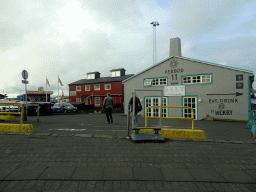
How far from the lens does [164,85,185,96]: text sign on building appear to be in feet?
62.5

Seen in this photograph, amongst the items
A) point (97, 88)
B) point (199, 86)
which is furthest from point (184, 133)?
point (97, 88)

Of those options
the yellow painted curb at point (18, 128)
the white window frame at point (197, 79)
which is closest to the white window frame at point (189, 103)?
the white window frame at point (197, 79)

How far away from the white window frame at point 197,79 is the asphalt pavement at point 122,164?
13.0m

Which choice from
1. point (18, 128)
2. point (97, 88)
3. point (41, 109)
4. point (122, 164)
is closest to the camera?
point (122, 164)

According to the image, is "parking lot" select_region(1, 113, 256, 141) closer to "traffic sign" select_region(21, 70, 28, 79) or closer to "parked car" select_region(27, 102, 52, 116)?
"traffic sign" select_region(21, 70, 28, 79)

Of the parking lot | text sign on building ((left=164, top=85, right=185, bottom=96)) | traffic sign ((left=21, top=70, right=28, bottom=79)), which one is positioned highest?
traffic sign ((left=21, top=70, right=28, bottom=79))

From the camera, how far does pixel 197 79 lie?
1853cm

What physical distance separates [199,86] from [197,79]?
751mm

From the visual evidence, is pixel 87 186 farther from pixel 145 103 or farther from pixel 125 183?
pixel 145 103

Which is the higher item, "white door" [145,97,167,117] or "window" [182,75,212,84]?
"window" [182,75,212,84]

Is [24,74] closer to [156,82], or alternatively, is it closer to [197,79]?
[156,82]

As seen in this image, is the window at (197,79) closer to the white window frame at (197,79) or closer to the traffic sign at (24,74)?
the white window frame at (197,79)

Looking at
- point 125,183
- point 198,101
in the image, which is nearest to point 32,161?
point 125,183

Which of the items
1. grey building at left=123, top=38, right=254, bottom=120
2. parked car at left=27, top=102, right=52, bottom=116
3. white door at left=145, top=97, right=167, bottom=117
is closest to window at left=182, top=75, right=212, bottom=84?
grey building at left=123, top=38, right=254, bottom=120
